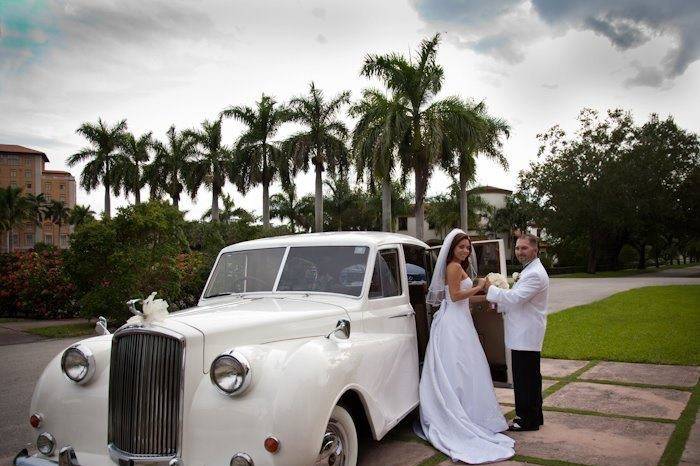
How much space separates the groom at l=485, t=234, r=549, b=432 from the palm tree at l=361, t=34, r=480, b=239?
2136 centimetres

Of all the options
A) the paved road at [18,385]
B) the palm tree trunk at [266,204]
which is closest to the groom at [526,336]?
the paved road at [18,385]

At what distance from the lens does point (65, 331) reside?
14023 millimetres

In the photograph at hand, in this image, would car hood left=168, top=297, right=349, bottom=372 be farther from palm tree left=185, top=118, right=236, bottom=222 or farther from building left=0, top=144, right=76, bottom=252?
building left=0, top=144, right=76, bottom=252

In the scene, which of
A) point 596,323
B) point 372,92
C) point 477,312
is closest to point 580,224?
point 372,92

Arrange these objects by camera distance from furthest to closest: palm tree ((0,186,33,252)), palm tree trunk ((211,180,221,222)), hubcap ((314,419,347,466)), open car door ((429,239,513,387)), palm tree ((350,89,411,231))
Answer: palm tree ((0,186,33,252))
palm tree trunk ((211,180,221,222))
palm tree ((350,89,411,231))
open car door ((429,239,513,387))
hubcap ((314,419,347,466))

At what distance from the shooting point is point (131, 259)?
1412 centimetres

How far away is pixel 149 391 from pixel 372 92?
25886 millimetres

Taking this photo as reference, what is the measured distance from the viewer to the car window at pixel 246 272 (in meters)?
5.26

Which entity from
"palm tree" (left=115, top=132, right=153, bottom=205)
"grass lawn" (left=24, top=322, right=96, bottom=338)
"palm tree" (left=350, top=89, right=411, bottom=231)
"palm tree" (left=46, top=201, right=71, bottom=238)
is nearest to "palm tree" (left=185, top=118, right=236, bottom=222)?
"palm tree" (left=115, top=132, right=153, bottom=205)

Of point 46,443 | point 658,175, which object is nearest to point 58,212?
point 658,175

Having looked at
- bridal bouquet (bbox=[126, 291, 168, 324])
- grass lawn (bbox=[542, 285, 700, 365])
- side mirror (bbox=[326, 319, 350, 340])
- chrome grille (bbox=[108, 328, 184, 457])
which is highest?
bridal bouquet (bbox=[126, 291, 168, 324])

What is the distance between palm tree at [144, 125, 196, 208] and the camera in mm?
44219

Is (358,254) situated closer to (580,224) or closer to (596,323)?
(596,323)

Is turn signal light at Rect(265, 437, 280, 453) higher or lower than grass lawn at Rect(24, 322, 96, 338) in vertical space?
higher
